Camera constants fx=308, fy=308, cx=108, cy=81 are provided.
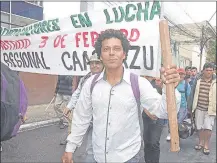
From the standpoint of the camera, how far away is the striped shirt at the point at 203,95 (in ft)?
18.7

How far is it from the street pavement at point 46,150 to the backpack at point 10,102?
3197 mm

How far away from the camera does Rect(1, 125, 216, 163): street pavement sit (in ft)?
15.6

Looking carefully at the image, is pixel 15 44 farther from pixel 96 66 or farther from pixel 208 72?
pixel 208 72

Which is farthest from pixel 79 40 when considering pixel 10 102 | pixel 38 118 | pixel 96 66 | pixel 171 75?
pixel 38 118

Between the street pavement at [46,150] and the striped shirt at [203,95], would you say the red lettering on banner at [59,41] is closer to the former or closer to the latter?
the street pavement at [46,150]

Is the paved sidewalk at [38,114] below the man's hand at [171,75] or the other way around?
below

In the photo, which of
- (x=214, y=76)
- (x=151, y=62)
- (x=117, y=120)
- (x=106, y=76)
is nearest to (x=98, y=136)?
(x=117, y=120)

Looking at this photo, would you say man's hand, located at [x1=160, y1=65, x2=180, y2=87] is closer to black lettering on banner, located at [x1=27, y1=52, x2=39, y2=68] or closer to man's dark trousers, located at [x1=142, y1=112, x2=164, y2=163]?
man's dark trousers, located at [x1=142, y1=112, x2=164, y2=163]

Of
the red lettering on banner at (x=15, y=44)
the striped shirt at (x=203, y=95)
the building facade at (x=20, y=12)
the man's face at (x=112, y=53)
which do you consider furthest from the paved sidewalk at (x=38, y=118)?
the man's face at (x=112, y=53)

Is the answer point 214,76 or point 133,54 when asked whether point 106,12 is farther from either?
point 214,76

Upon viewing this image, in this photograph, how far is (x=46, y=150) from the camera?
514cm

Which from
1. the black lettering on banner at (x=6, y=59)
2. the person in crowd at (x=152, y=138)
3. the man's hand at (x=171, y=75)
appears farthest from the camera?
the black lettering on banner at (x=6, y=59)

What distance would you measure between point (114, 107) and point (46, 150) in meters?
3.21

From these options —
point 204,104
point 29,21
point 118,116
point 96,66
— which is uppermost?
point 29,21
